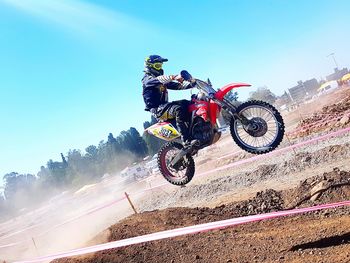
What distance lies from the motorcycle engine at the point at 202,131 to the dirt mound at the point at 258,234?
9.35ft

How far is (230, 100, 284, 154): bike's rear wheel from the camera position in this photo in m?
6.32

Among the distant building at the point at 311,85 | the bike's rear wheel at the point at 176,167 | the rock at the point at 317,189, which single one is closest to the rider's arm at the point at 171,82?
the bike's rear wheel at the point at 176,167

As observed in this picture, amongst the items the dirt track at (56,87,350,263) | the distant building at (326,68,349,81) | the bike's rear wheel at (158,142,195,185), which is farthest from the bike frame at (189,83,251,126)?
the distant building at (326,68,349,81)

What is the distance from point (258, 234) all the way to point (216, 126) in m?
3.85

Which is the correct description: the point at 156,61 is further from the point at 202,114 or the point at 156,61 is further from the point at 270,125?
the point at 270,125

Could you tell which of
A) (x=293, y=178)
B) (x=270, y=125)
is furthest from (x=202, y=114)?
(x=293, y=178)

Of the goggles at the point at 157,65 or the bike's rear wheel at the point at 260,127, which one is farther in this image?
the goggles at the point at 157,65

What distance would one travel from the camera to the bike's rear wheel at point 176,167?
7480 mm

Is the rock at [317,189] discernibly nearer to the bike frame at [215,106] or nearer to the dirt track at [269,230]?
the dirt track at [269,230]

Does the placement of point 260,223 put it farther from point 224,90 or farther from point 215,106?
point 224,90

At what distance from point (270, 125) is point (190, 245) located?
443 cm

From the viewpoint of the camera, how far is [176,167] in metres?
7.60

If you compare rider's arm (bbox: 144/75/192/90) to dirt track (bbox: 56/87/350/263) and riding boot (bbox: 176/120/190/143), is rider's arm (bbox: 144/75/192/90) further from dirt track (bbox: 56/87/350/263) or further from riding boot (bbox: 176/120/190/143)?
dirt track (bbox: 56/87/350/263)

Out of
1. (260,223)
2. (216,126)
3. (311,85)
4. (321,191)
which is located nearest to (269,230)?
(260,223)
